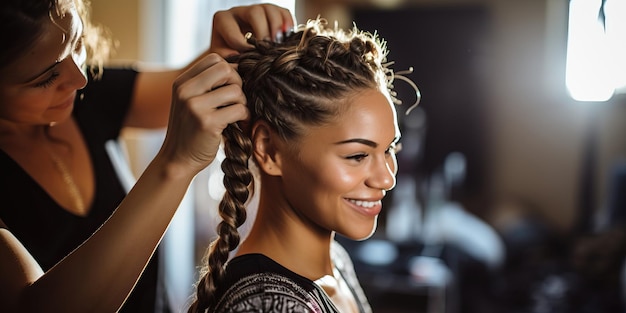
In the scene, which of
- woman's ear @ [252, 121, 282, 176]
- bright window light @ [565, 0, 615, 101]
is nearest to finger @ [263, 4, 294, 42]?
woman's ear @ [252, 121, 282, 176]

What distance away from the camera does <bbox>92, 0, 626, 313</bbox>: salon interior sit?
11.5ft

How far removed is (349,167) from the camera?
3.22 feet

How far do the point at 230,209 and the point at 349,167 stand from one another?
204 millimetres

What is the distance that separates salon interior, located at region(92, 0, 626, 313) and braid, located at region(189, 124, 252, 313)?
2.43m

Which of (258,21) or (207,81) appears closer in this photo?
(207,81)

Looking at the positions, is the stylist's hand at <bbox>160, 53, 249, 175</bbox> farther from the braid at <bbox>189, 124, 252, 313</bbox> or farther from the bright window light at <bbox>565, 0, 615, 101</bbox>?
the bright window light at <bbox>565, 0, 615, 101</bbox>

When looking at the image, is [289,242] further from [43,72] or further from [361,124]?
[43,72]

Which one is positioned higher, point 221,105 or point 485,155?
point 485,155

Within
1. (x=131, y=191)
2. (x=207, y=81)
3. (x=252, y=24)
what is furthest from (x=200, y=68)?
(x=252, y=24)

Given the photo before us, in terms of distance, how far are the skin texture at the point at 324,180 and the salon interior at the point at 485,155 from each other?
239 cm

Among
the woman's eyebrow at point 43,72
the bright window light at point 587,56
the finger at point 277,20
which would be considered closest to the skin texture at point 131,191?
the woman's eyebrow at point 43,72

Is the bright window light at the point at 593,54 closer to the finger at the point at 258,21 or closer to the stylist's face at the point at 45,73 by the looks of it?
the finger at the point at 258,21

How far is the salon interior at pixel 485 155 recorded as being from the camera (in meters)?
3.51

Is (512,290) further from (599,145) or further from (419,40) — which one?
(419,40)
